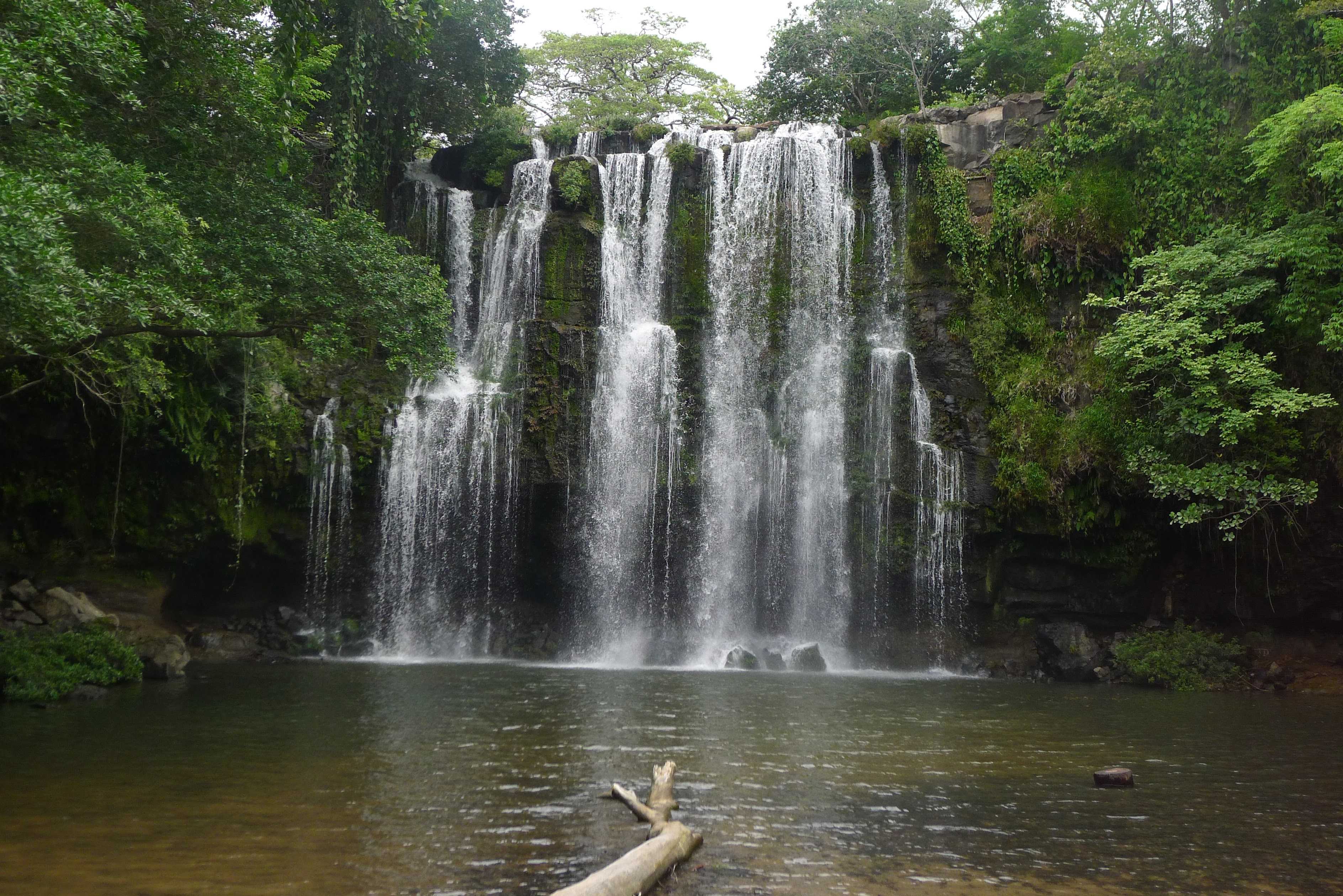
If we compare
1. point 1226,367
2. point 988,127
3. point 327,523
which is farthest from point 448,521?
point 988,127

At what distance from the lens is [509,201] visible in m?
26.0

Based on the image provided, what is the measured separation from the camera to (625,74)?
40.0 m

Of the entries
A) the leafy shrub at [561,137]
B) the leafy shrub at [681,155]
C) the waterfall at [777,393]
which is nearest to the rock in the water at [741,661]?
the waterfall at [777,393]

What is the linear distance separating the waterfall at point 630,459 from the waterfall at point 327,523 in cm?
540

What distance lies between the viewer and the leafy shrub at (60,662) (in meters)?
11.4

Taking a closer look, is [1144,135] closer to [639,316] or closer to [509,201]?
[639,316]

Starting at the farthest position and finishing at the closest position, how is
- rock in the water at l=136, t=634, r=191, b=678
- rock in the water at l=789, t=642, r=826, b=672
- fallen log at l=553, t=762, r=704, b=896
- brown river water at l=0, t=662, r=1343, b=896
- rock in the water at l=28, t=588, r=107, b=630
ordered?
rock in the water at l=789, t=642, r=826, b=672 < rock in the water at l=28, t=588, r=107, b=630 < rock in the water at l=136, t=634, r=191, b=678 < brown river water at l=0, t=662, r=1343, b=896 < fallen log at l=553, t=762, r=704, b=896

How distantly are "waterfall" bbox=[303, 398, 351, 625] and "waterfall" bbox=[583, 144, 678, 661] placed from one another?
17.7 ft

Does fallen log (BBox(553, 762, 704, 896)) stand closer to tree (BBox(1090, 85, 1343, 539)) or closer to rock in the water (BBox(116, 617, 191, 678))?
rock in the water (BBox(116, 617, 191, 678))

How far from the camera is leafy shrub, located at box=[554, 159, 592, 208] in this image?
24.9m

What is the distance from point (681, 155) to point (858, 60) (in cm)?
1249

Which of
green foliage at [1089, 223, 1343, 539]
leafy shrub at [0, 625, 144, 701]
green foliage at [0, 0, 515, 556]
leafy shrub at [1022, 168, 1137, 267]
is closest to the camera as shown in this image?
green foliage at [0, 0, 515, 556]

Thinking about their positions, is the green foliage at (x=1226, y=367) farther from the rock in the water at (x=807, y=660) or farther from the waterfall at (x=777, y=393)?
the rock in the water at (x=807, y=660)

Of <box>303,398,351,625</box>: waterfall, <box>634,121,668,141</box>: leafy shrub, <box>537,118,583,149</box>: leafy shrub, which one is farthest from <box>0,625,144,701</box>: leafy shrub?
<box>634,121,668,141</box>: leafy shrub
